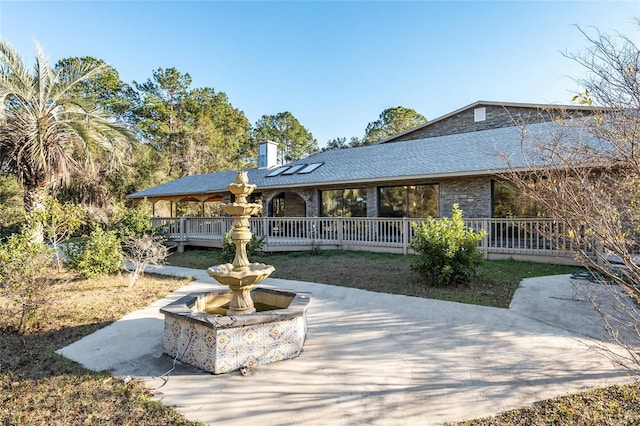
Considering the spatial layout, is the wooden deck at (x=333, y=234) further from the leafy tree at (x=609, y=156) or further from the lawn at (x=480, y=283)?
the leafy tree at (x=609, y=156)

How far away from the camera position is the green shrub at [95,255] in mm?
8461

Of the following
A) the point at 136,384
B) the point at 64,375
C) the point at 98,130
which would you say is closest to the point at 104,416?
the point at 136,384

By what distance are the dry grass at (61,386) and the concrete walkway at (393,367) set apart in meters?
0.19

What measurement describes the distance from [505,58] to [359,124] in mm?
34854

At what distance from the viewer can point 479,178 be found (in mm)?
11359

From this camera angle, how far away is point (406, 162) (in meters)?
13.6

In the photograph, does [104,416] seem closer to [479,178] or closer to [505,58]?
[505,58]

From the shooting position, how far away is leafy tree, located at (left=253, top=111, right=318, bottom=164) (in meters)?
41.8

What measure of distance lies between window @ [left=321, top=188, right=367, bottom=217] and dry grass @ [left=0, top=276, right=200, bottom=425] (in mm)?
10147

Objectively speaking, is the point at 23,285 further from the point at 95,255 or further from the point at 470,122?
the point at 470,122

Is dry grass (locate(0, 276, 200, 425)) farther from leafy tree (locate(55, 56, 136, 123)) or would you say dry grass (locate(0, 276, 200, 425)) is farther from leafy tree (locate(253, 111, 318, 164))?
leafy tree (locate(253, 111, 318, 164))

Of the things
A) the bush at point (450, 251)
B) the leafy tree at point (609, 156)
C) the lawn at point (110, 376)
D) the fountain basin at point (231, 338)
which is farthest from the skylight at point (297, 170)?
the leafy tree at point (609, 156)

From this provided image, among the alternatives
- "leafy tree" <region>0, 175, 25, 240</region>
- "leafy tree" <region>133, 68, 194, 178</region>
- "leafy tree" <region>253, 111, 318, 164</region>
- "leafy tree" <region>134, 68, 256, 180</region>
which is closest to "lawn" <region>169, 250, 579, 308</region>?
"leafy tree" <region>0, 175, 25, 240</region>

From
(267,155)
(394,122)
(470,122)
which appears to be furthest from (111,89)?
(470,122)
